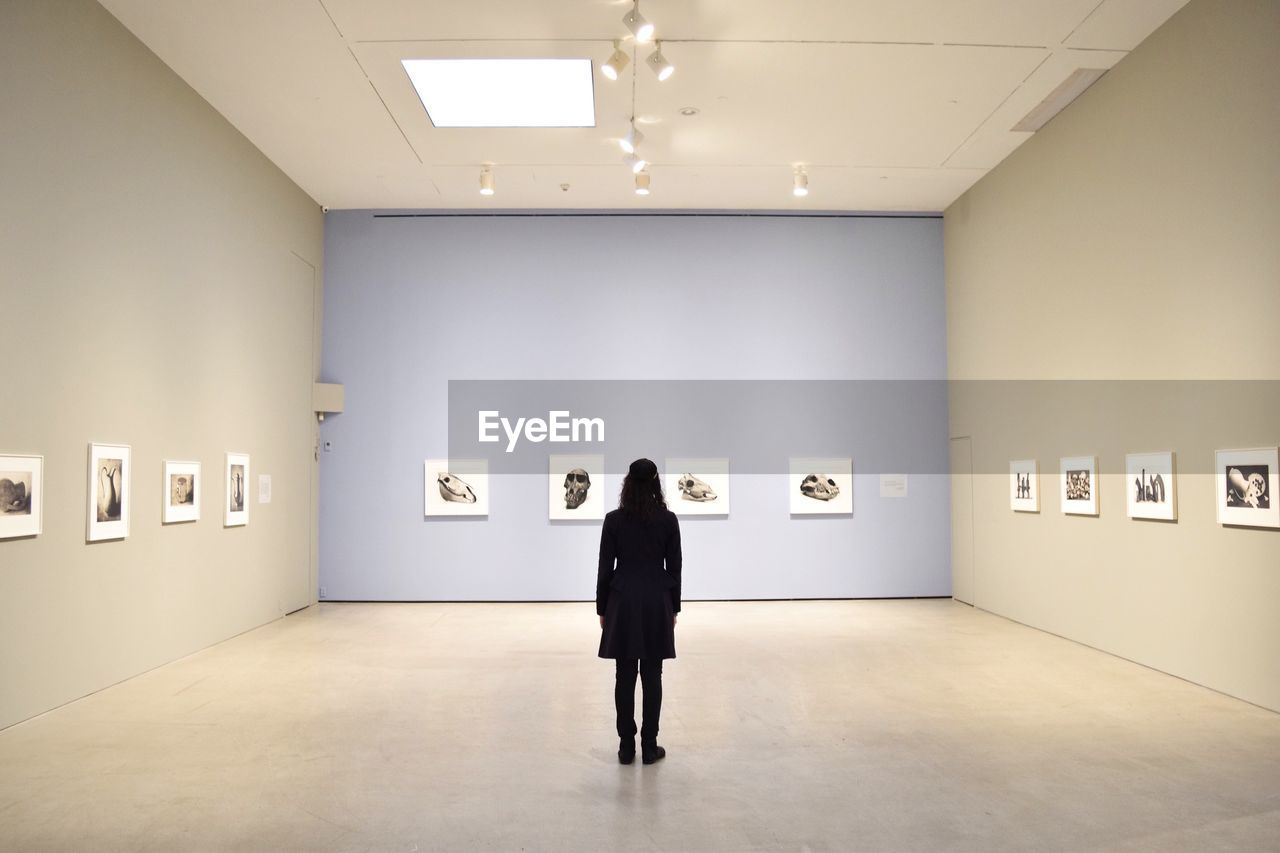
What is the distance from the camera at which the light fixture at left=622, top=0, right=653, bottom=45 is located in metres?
7.33

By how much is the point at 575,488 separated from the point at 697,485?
69.9 inches

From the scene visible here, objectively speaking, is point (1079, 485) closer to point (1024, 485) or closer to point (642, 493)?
point (1024, 485)

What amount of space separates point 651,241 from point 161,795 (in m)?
9.92

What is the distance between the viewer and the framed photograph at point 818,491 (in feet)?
42.5

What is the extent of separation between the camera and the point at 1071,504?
9688 mm

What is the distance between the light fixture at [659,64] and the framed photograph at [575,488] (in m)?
6.09

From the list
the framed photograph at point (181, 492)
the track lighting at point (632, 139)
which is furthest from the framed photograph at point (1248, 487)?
the framed photograph at point (181, 492)

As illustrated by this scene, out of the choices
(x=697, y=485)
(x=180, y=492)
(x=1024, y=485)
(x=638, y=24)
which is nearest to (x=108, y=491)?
(x=180, y=492)

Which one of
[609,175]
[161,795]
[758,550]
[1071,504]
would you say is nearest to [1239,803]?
[1071,504]

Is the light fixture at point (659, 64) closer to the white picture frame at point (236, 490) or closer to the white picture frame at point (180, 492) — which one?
the white picture frame at point (180, 492)

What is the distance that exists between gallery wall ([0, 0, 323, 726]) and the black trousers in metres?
4.53

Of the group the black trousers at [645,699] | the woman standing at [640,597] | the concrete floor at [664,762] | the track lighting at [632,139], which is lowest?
the concrete floor at [664,762]

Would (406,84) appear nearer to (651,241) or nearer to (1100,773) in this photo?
(651,241)

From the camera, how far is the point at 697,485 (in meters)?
12.9
